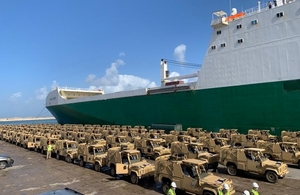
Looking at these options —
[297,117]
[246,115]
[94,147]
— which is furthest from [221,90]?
[94,147]

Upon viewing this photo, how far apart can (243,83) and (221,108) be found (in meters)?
3.72

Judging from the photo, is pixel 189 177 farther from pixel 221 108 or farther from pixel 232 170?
pixel 221 108

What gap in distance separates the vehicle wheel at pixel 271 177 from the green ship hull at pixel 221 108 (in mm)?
12350

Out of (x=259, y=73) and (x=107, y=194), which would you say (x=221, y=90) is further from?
(x=107, y=194)

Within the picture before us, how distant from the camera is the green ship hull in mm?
22016

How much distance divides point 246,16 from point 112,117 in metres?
26.5

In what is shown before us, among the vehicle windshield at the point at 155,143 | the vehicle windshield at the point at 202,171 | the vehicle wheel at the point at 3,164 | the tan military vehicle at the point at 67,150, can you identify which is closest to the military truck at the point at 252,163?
the vehicle windshield at the point at 202,171

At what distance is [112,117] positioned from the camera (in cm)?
4094

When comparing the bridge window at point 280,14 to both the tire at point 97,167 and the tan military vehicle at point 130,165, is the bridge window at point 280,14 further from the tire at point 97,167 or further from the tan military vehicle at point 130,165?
the tire at point 97,167

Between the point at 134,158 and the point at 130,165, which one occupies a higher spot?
the point at 134,158

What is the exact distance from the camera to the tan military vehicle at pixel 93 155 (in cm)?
1458

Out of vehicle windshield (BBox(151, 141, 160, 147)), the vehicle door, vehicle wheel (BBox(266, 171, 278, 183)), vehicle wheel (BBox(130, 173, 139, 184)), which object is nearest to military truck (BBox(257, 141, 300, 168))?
vehicle wheel (BBox(266, 171, 278, 183))

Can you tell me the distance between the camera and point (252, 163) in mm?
12047

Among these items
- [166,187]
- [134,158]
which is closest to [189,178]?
[166,187]
